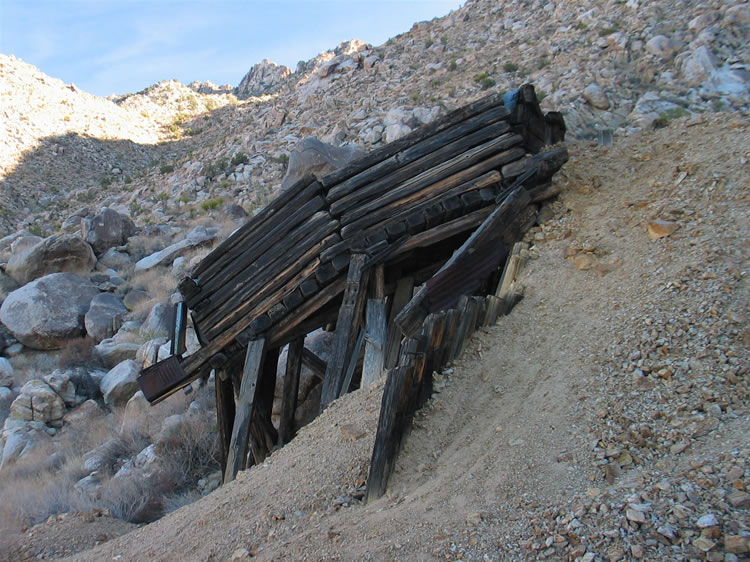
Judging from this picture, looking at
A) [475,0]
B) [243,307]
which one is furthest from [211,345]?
[475,0]

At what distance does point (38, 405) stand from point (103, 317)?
11.1ft

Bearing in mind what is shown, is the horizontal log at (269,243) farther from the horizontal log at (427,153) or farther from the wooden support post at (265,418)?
the wooden support post at (265,418)

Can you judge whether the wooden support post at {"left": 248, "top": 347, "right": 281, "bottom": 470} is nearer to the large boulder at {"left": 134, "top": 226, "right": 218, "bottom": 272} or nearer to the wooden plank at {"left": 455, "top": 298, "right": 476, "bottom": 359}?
the wooden plank at {"left": 455, "top": 298, "right": 476, "bottom": 359}

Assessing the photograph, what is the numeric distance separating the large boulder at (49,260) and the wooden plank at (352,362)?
11.5 m

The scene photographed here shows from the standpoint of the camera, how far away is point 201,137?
36.7 meters

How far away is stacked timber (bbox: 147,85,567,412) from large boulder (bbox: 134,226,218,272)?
923 centimetres

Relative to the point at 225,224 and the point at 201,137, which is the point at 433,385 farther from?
the point at 201,137

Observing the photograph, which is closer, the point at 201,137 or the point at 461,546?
the point at 461,546

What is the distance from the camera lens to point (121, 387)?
34.6ft

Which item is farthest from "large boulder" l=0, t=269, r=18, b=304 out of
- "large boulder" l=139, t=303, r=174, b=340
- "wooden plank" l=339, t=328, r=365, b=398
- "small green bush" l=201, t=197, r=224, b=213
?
Result: "wooden plank" l=339, t=328, r=365, b=398

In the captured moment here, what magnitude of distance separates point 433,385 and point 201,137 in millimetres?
36078

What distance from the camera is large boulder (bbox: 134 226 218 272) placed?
50.5 ft

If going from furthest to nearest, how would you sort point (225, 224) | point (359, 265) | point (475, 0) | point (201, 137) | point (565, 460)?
point (201, 137), point (475, 0), point (225, 224), point (359, 265), point (565, 460)

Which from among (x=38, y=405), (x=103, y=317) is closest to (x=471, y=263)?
(x=38, y=405)
